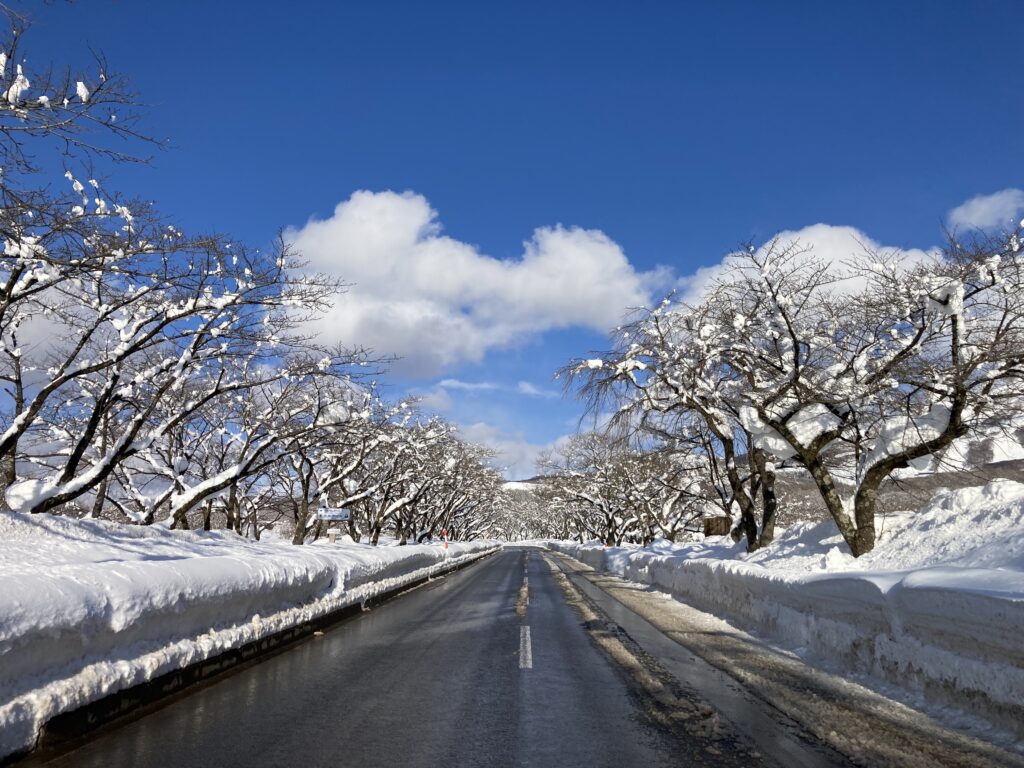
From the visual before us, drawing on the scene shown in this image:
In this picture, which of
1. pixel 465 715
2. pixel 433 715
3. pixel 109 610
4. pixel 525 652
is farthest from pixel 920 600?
pixel 109 610

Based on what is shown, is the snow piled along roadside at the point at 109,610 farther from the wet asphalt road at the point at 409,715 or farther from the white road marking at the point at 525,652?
the white road marking at the point at 525,652

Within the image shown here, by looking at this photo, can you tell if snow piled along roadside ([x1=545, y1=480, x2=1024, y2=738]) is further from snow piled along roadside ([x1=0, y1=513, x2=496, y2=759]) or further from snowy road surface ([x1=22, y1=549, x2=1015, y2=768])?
snow piled along roadside ([x1=0, y1=513, x2=496, y2=759])

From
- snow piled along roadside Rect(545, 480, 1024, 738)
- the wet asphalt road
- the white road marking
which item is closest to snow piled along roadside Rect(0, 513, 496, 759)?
the wet asphalt road

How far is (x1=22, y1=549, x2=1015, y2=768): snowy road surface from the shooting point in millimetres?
4750

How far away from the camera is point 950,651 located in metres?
6.24

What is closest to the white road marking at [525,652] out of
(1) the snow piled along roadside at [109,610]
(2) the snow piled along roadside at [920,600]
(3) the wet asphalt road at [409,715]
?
(3) the wet asphalt road at [409,715]

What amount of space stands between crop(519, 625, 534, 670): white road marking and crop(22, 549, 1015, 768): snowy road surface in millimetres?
28

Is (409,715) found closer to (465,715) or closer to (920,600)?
(465,715)

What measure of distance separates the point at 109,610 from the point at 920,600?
7605 mm

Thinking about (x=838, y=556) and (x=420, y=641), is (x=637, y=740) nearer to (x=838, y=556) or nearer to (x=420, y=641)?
(x=420, y=641)

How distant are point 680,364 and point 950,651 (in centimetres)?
1015

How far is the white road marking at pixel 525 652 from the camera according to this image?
327 inches

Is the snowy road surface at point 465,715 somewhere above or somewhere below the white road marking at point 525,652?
above

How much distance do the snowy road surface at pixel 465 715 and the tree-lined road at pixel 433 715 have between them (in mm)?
17
